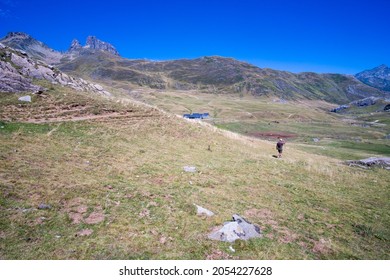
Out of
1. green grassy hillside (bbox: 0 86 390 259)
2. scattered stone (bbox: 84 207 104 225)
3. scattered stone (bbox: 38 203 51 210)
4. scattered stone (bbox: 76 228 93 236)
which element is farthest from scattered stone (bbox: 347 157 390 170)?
scattered stone (bbox: 38 203 51 210)

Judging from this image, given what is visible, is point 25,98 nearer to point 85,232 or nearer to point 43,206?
point 43,206

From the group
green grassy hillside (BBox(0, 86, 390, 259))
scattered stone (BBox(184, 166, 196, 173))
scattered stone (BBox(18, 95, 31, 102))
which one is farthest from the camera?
scattered stone (BBox(18, 95, 31, 102))

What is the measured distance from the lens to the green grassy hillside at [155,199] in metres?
11.4

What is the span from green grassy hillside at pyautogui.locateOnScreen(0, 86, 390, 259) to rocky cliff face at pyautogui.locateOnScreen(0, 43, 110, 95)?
7.37 m

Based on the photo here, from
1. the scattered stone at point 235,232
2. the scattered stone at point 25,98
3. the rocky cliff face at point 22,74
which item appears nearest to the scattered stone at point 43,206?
the scattered stone at point 235,232

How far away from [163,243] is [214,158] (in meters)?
17.6

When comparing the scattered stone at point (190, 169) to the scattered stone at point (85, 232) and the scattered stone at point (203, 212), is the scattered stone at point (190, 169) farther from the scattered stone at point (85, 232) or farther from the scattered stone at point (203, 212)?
the scattered stone at point (85, 232)

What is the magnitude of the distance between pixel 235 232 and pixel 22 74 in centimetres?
4409

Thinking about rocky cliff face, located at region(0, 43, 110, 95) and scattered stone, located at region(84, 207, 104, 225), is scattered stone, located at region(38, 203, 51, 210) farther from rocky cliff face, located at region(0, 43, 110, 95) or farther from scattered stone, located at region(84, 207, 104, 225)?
rocky cliff face, located at region(0, 43, 110, 95)

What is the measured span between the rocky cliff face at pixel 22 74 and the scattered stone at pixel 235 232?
36.7 metres

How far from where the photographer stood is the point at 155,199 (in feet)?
51.6

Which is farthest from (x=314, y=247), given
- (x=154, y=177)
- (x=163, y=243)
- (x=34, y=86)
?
(x=34, y=86)

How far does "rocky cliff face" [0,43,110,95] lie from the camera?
36.4 meters

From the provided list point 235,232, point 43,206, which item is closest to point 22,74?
point 43,206
